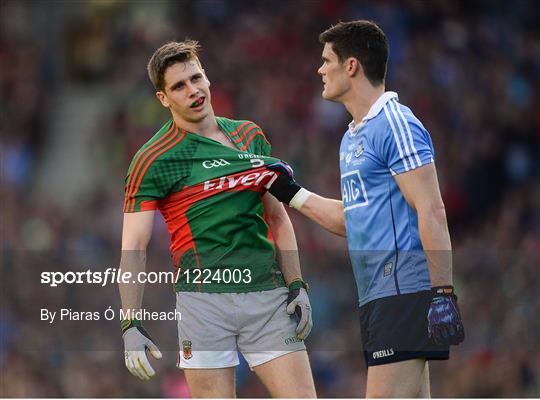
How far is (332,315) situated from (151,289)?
2.70 m

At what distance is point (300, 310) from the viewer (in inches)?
232

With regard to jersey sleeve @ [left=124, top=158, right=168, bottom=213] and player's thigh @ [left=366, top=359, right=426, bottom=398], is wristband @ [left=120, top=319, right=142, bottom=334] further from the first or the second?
player's thigh @ [left=366, top=359, right=426, bottom=398]

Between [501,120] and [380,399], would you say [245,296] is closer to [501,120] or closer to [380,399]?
[380,399]

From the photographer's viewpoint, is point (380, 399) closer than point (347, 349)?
Yes

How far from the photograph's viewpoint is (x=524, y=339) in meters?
9.38

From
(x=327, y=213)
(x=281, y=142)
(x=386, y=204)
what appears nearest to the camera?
(x=386, y=204)

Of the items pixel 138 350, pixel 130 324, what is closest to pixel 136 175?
pixel 130 324

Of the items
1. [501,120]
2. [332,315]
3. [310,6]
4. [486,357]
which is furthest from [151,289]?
[310,6]

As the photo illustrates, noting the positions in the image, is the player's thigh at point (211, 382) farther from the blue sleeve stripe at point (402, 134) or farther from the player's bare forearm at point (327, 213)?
the blue sleeve stripe at point (402, 134)

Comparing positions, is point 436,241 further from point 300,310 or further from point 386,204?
point 300,310

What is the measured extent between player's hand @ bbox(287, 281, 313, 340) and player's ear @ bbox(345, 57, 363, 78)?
108 centimetres

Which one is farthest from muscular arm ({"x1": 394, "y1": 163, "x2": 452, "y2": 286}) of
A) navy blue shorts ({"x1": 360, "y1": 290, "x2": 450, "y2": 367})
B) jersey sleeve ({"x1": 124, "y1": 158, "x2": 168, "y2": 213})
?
jersey sleeve ({"x1": 124, "y1": 158, "x2": 168, "y2": 213})

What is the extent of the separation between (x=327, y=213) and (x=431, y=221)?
83 cm

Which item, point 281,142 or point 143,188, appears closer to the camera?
point 143,188
